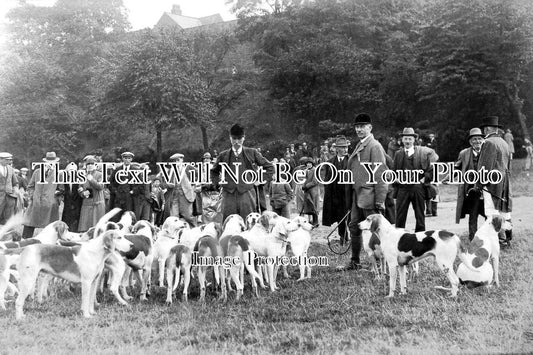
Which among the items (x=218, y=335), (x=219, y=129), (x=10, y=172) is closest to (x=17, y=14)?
(x=219, y=129)

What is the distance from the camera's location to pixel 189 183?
12.7m

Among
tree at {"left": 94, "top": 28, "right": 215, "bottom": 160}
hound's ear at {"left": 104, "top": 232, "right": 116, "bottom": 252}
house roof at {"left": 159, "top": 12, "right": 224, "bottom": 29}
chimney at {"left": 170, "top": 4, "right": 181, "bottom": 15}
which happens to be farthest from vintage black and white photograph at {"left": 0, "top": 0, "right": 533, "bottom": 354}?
chimney at {"left": 170, "top": 4, "right": 181, "bottom": 15}

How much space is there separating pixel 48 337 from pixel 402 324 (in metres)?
3.91

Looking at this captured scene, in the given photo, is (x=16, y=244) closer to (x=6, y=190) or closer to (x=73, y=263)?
(x=73, y=263)

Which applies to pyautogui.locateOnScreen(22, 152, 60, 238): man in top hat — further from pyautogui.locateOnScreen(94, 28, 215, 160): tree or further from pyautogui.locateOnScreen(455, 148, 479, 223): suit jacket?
pyautogui.locateOnScreen(94, 28, 215, 160): tree

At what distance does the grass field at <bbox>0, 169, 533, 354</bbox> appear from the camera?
5.73m

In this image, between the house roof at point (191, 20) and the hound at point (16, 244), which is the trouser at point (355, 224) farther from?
the house roof at point (191, 20)

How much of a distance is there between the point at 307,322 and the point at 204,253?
210 cm

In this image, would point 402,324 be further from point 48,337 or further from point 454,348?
point 48,337

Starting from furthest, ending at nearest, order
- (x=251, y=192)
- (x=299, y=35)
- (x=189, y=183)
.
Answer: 1. (x=299, y=35)
2. (x=189, y=183)
3. (x=251, y=192)

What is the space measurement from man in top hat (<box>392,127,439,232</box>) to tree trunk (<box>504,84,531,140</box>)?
1861 cm

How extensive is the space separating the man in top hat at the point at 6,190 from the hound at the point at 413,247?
28.5 ft

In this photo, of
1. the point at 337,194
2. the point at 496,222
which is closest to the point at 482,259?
the point at 496,222

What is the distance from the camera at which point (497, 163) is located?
33.0ft
